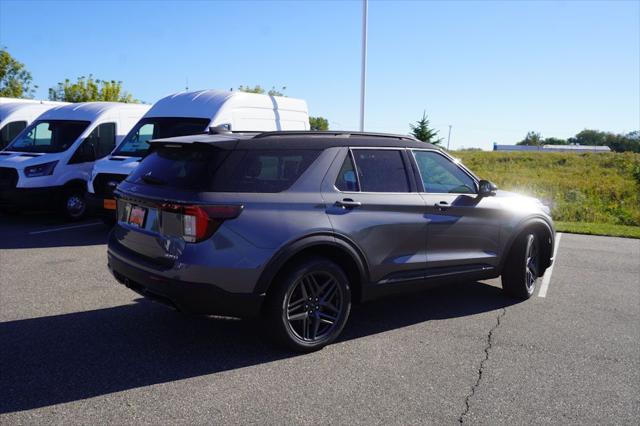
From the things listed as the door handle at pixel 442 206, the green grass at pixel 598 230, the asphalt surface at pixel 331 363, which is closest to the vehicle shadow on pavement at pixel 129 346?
the asphalt surface at pixel 331 363

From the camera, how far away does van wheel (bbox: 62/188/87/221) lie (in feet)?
37.5

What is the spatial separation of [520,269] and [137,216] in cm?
406

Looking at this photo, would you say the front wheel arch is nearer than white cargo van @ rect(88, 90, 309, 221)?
Yes

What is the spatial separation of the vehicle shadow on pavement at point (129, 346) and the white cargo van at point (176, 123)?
4.50m

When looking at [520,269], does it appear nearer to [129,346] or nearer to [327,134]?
[327,134]

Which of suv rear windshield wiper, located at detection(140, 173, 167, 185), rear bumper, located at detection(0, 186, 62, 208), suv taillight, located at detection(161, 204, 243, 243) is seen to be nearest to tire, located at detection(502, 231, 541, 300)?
suv taillight, located at detection(161, 204, 243, 243)

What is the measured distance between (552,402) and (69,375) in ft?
10.9

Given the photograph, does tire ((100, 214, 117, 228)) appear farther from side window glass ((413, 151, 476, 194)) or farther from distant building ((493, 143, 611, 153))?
distant building ((493, 143, 611, 153))

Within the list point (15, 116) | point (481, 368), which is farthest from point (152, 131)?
point (481, 368)

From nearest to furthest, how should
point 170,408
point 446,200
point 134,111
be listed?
1. point 170,408
2. point 446,200
3. point 134,111

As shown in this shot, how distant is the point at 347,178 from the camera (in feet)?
16.4

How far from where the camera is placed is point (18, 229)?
10.5 meters

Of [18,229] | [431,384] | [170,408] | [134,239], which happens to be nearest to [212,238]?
[134,239]

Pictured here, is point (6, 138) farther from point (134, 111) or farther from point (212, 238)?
point (212, 238)
